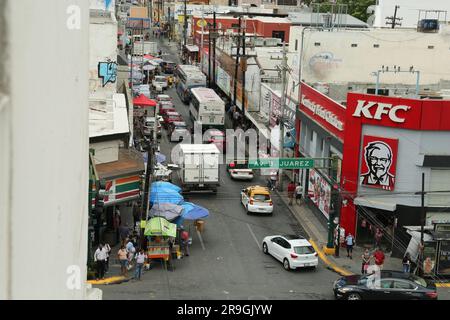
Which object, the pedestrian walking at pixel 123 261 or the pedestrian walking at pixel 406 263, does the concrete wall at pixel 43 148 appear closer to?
the pedestrian walking at pixel 123 261

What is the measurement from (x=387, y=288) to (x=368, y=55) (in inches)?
1040

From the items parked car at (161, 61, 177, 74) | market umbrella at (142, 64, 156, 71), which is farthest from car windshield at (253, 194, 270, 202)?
parked car at (161, 61, 177, 74)

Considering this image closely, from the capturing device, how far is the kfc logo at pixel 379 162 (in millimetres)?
31188

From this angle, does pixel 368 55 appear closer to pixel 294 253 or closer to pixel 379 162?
pixel 379 162

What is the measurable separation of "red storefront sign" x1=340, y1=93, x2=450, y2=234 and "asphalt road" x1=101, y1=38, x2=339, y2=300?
3436mm

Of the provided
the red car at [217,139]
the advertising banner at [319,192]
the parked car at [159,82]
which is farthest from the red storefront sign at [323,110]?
the parked car at [159,82]

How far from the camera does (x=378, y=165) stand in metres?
31.6

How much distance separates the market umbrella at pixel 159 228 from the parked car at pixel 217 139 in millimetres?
20097

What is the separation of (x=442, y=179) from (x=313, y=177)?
8.53m

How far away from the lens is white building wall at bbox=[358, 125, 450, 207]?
100 ft

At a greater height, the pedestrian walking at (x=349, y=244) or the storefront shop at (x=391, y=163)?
the storefront shop at (x=391, y=163)

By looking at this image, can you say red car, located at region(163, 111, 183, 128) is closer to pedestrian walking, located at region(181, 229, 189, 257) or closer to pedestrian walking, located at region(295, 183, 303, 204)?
pedestrian walking, located at region(295, 183, 303, 204)
